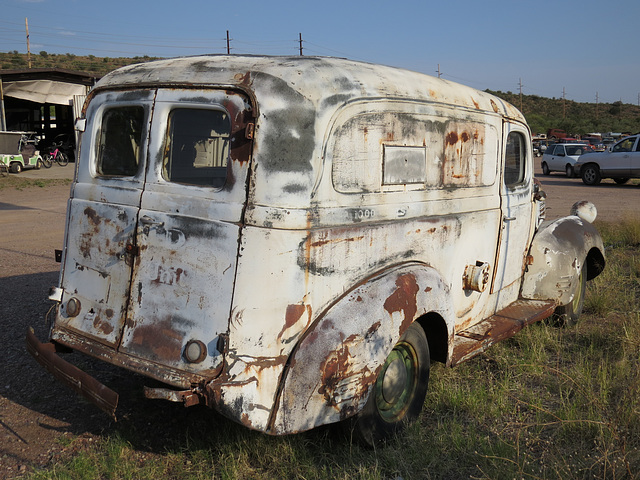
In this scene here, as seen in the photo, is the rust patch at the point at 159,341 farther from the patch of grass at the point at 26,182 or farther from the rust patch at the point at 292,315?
the patch of grass at the point at 26,182

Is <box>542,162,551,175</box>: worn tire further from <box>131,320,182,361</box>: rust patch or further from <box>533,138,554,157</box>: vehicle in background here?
<box>131,320,182,361</box>: rust patch

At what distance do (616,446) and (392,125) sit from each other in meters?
2.17

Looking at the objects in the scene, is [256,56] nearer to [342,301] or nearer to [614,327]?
[342,301]

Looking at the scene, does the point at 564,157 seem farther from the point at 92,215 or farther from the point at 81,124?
the point at 92,215

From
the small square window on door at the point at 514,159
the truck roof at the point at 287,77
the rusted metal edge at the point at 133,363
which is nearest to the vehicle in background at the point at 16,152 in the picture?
the truck roof at the point at 287,77

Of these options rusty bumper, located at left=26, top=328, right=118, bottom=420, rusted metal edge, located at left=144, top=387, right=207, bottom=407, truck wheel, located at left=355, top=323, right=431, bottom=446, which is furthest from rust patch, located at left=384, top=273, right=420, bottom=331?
rusty bumper, located at left=26, top=328, right=118, bottom=420

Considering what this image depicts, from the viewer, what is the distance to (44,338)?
5074mm

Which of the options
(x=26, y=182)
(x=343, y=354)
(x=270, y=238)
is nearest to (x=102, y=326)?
(x=270, y=238)

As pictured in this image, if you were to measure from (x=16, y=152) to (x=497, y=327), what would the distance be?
2037 centimetres

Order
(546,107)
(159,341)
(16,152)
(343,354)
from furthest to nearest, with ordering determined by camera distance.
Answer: (546,107) < (16,152) < (159,341) < (343,354)

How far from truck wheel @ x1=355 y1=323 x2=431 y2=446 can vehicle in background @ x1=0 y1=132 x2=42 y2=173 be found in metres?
20.3

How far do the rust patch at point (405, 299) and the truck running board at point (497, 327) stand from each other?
2.27ft

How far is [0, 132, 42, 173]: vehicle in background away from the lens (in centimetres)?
2023

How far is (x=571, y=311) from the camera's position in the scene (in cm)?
558
